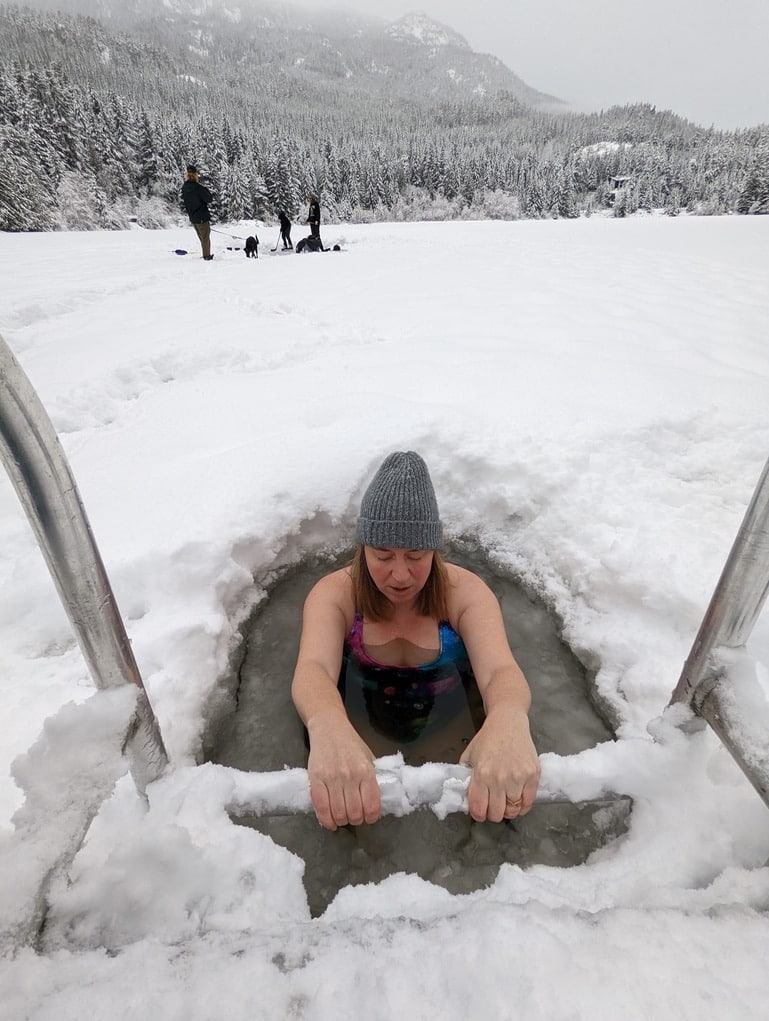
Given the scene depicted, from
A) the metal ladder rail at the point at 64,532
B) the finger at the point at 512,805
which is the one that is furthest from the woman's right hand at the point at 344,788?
the metal ladder rail at the point at 64,532

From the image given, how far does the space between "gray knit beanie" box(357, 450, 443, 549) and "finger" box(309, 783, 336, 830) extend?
0.81 metres

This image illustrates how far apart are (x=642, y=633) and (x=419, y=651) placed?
967 millimetres

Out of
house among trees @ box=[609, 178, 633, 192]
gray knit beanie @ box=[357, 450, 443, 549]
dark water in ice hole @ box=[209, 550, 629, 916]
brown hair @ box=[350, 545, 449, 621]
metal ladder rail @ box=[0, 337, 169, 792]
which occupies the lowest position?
dark water in ice hole @ box=[209, 550, 629, 916]

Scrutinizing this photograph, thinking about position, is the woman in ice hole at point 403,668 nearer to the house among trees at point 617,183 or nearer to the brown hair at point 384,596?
the brown hair at point 384,596

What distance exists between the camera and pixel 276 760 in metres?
1.96

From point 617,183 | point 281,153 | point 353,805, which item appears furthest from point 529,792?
point 617,183

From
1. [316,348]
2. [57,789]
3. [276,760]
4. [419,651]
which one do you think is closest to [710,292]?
[316,348]

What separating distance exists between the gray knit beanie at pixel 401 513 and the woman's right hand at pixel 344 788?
28.6 inches

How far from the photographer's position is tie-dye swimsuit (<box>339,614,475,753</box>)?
84.8 inches

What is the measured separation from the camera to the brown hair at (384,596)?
208 centimetres

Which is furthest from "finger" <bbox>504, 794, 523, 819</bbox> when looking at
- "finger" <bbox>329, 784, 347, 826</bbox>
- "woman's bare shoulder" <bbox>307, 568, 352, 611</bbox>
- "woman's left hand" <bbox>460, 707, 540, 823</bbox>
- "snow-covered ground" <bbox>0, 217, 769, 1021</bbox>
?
"woman's bare shoulder" <bbox>307, 568, 352, 611</bbox>

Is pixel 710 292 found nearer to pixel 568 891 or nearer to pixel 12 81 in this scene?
pixel 568 891

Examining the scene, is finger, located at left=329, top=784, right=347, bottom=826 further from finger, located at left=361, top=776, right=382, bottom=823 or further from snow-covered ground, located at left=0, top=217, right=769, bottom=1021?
snow-covered ground, located at left=0, top=217, right=769, bottom=1021

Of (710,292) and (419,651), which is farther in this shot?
(710,292)
